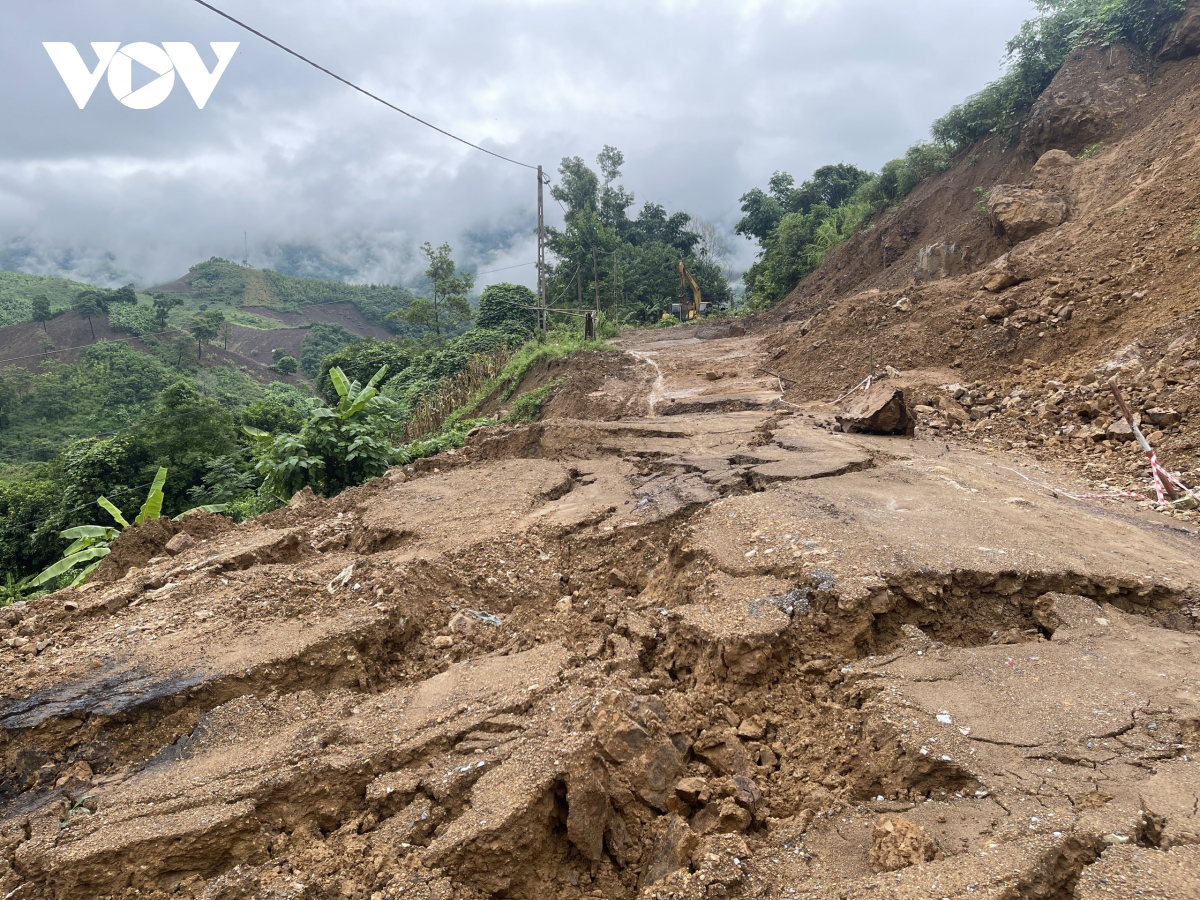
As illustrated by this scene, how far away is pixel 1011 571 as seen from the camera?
3055 mm

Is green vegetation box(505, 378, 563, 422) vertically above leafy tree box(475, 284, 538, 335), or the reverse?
leafy tree box(475, 284, 538, 335)

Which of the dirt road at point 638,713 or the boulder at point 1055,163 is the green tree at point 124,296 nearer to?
the dirt road at point 638,713

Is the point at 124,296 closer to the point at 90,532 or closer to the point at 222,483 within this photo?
the point at 222,483

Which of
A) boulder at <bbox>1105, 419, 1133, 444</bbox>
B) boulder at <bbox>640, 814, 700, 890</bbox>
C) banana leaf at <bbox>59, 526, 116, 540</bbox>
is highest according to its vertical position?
boulder at <bbox>1105, 419, 1133, 444</bbox>

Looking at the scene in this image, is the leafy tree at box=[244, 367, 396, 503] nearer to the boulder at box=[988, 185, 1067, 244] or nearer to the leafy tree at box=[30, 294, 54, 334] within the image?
the boulder at box=[988, 185, 1067, 244]

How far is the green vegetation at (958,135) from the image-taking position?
13766mm

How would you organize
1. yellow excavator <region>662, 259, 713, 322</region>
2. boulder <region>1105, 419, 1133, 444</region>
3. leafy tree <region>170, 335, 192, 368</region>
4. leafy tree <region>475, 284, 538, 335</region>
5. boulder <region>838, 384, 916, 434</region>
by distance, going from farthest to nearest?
1. leafy tree <region>170, 335, 192, 368</region>
2. yellow excavator <region>662, 259, 713, 322</region>
3. leafy tree <region>475, 284, 538, 335</region>
4. boulder <region>838, 384, 916, 434</region>
5. boulder <region>1105, 419, 1133, 444</region>

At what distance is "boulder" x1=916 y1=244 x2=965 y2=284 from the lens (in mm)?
14023

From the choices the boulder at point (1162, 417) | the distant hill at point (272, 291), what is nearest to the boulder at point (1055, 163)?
the boulder at point (1162, 417)

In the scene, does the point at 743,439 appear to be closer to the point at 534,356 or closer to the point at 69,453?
the point at 534,356

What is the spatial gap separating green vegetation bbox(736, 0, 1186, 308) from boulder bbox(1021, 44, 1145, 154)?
493 millimetres

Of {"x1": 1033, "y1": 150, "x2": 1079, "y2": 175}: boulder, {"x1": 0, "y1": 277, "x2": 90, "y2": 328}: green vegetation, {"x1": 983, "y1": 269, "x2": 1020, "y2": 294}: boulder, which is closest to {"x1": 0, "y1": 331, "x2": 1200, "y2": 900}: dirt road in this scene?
{"x1": 983, "y1": 269, "x2": 1020, "y2": 294}: boulder

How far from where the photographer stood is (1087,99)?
1365cm

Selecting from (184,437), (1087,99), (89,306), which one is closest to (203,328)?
(89,306)
